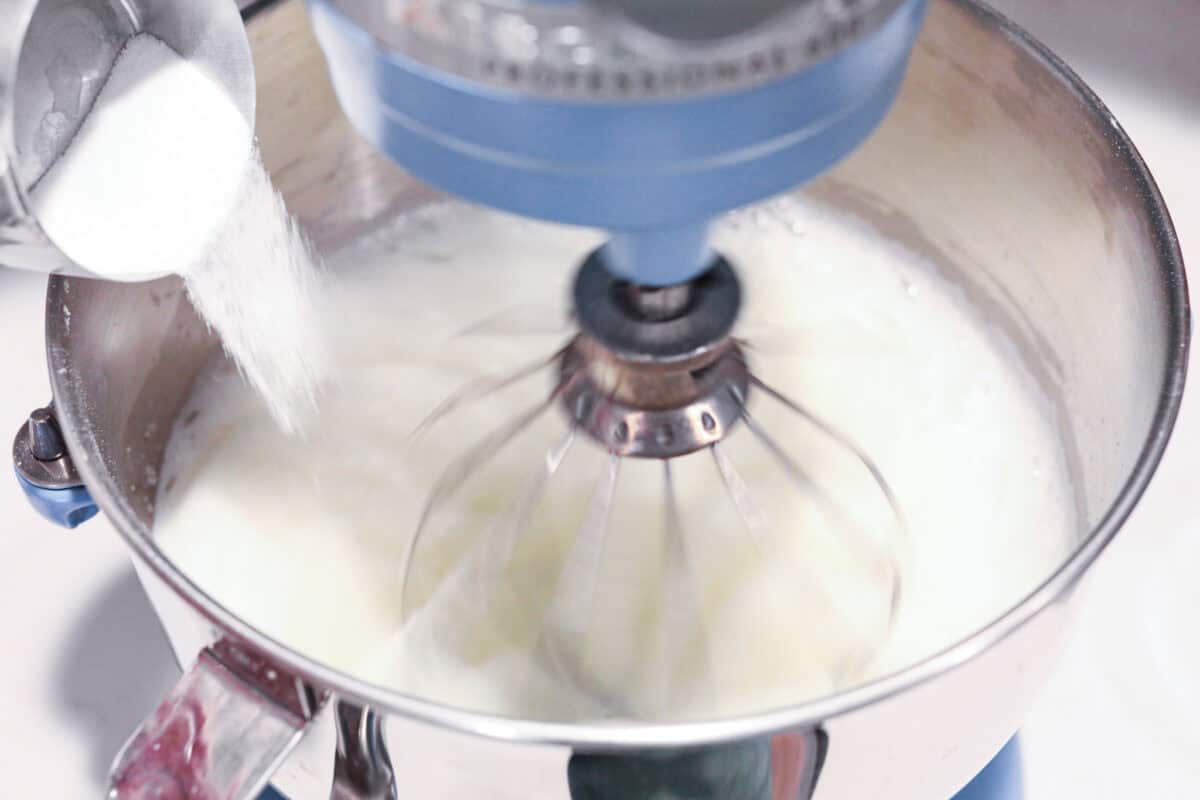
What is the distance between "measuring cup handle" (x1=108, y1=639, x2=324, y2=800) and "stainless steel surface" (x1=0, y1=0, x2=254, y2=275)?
117 mm

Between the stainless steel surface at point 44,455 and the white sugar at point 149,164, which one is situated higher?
the white sugar at point 149,164

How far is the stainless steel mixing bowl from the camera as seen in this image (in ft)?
1.12

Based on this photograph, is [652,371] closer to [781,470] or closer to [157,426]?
[781,470]

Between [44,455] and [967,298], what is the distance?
423 mm

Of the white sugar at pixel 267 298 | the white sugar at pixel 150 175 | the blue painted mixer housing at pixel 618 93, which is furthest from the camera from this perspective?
the white sugar at pixel 267 298

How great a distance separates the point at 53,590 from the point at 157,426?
0.08 m

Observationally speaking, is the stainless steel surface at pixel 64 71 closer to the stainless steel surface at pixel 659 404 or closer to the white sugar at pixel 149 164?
the white sugar at pixel 149 164

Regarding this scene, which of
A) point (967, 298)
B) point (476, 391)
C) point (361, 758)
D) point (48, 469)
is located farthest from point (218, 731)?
point (967, 298)

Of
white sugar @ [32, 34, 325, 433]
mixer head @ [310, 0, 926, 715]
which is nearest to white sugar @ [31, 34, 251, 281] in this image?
white sugar @ [32, 34, 325, 433]

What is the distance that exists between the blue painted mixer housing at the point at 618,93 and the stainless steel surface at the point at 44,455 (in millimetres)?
201

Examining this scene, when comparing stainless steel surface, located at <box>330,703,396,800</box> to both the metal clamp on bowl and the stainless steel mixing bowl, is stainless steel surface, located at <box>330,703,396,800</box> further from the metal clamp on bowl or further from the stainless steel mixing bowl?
the metal clamp on bowl

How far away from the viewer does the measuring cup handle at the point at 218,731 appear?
14.3 inches

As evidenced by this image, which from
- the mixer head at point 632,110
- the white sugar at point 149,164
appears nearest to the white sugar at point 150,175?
the white sugar at point 149,164

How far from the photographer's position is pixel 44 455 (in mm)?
479
